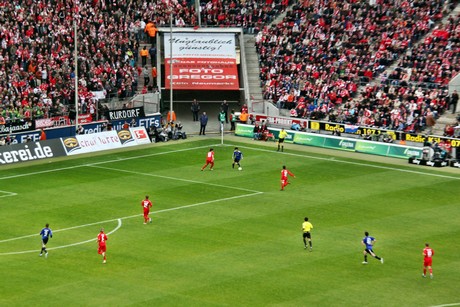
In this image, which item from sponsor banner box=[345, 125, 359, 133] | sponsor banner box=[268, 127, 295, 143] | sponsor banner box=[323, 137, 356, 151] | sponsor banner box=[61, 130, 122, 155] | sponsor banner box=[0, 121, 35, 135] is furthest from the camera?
sponsor banner box=[268, 127, 295, 143]

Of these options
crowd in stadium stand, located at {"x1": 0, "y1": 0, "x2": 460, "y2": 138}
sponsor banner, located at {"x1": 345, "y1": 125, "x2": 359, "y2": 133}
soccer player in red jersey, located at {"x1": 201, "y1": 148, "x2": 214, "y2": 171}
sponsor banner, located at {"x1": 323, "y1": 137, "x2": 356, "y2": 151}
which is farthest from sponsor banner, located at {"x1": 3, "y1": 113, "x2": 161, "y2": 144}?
sponsor banner, located at {"x1": 345, "y1": 125, "x2": 359, "y2": 133}

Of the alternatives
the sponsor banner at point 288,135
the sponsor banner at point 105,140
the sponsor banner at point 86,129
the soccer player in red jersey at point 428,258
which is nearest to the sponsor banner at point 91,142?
the sponsor banner at point 105,140

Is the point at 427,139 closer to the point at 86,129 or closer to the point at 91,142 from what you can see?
the point at 91,142

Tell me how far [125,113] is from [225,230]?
30214mm

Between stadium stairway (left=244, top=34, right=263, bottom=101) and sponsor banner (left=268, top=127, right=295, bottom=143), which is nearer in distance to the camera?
sponsor banner (left=268, top=127, right=295, bottom=143)

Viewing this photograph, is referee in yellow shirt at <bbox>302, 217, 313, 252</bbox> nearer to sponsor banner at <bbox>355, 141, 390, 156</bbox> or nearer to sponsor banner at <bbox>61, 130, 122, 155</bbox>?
sponsor banner at <bbox>355, 141, 390, 156</bbox>

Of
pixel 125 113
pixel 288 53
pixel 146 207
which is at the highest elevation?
pixel 288 53

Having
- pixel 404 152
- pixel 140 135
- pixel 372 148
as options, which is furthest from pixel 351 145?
pixel 140 135

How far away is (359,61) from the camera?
284ft

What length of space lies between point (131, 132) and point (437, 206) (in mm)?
27282

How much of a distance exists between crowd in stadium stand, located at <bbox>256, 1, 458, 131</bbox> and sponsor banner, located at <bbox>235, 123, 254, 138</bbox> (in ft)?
15.7

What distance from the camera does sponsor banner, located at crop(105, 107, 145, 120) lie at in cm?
7950

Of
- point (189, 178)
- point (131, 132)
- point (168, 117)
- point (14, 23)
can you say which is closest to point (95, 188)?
point (189, 178)

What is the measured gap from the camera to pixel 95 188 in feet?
204
